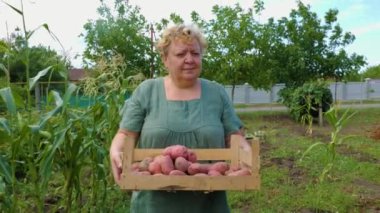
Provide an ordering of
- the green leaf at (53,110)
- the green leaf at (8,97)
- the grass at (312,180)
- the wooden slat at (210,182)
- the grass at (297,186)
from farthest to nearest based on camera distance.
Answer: the grass at (312,180)
the grass at (297,186)
the green leaf at (53,110)
the green leaf at (8,97)
the wooden slat at (210,182)

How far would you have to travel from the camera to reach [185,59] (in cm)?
214

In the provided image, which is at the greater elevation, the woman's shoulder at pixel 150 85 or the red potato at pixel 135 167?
the woman's shoulder at pixel 150 85

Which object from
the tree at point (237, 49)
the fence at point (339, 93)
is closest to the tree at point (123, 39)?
the tree at point (237, 49)

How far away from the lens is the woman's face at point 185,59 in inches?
84.5

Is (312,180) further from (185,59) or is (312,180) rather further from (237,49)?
(237,49)

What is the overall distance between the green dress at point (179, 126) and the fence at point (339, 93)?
22.0 m

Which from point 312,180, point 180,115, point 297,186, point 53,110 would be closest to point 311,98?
point 312,180

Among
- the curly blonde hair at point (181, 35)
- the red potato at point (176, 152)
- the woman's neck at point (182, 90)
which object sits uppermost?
the curly blonde hair at point (181, 35)

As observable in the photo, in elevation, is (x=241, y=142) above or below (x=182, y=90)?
below

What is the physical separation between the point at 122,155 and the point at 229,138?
55 cm

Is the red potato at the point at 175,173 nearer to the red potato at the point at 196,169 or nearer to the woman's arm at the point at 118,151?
the red potato at the point at 196,169

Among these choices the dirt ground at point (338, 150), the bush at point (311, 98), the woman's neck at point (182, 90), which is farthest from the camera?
the bush at point (311, 98)

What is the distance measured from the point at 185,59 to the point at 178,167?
510 mm

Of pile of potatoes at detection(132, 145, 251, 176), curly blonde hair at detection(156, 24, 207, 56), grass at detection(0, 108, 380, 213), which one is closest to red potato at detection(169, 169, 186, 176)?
pile of potatoes at detection(132, 145, 251, 176)
